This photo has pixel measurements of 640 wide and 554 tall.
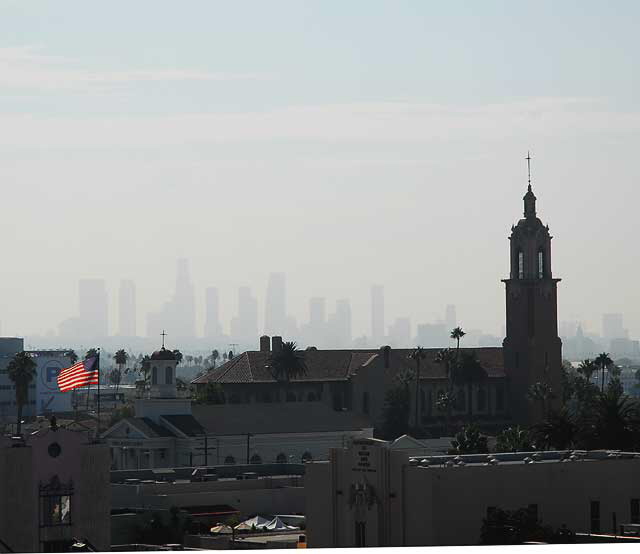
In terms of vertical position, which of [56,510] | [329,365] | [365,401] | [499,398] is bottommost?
[56,510]

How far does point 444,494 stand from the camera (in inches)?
2724

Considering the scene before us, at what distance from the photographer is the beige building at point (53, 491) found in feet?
242

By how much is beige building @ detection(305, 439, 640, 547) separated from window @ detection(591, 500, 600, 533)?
4 cm

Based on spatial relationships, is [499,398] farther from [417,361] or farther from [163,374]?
[163,374]

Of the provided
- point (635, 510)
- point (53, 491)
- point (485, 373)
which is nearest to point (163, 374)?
point (485, 373)

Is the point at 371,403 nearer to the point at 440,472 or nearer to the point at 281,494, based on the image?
the point at 281,494

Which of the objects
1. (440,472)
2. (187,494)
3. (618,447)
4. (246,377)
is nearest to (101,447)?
(440,472)

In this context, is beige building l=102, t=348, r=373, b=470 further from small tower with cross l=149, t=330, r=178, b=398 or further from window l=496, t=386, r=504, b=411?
window l=496, t=386, r=504, b=411

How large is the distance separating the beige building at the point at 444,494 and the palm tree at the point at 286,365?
114580 mm

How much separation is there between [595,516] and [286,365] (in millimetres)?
118247

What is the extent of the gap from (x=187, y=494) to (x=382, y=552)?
48473mm

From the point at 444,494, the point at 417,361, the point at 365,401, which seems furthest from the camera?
the point at 417,361

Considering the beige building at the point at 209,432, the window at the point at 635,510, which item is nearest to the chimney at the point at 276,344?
the beige building at the point at 209,432

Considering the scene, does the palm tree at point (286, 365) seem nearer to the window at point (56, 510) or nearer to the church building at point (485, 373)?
the church building at point (485, 373)
